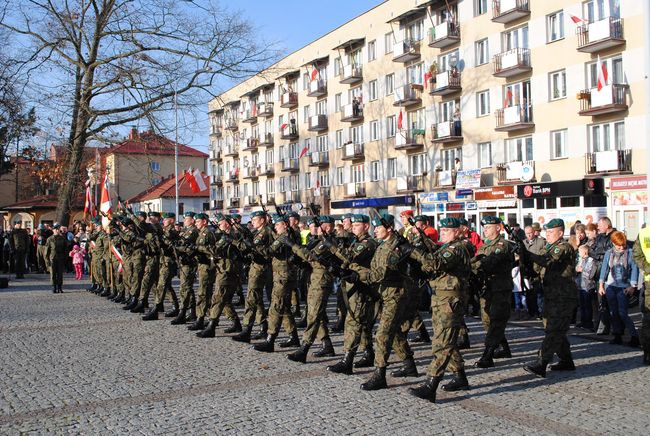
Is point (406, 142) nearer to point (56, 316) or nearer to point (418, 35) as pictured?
point (418, 35)

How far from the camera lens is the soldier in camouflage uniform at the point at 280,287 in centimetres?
939

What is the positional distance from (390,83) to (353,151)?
554cm

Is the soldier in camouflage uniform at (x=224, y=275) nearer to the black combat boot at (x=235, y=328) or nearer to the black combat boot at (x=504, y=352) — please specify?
the black combat boot at (x=235, y=328)

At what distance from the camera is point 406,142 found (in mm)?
39281

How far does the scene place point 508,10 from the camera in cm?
3100

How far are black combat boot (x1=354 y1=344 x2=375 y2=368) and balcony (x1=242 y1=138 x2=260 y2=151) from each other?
51953 mm

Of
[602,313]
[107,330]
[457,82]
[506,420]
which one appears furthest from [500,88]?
[506,420]

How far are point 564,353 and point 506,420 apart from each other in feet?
8.30

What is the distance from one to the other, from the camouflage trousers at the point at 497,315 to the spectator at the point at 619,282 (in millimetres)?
2485

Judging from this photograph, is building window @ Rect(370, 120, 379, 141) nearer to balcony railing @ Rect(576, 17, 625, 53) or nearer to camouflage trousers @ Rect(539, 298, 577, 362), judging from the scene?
balcony railing @ Rect(576, 17, 625, 53)

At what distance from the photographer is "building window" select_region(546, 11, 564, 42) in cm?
2968

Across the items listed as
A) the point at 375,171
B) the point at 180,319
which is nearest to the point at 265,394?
the point at 180,319

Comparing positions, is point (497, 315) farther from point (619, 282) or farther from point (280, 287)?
point (280, 287)

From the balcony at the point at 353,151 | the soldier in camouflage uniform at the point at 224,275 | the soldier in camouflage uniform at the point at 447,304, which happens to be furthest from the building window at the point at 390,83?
the soldier in camouflage uniform at the point at 447,304
